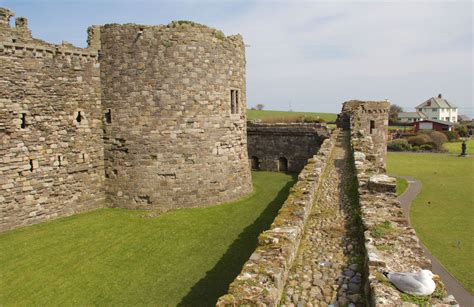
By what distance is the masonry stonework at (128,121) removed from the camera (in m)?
13.2

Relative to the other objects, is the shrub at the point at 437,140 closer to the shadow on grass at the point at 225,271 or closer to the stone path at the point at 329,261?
the shadow on grass at the point at 225,271

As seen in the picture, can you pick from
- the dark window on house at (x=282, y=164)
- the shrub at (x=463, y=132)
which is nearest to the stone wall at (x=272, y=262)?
the dark window on house at (x=282, y=164)

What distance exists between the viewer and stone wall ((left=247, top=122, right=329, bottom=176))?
80.7ft

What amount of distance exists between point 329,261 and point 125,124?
36.1 ft

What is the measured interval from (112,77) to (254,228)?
845cm

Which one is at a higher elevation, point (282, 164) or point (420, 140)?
point (420, 140)

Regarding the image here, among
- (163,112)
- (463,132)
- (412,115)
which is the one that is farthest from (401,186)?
(412,115)

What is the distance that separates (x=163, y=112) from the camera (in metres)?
14.5

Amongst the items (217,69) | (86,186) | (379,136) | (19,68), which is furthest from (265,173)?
(19,68)

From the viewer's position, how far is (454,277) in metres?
11.6

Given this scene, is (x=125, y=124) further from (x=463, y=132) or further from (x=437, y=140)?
(x=463, y=132)

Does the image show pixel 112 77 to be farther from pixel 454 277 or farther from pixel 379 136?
pixel 379 136

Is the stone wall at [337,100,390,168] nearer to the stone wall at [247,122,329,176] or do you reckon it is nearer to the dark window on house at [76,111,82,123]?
the stone wall at [247,122,329,176]

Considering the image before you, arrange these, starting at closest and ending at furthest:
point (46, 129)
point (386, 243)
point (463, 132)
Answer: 1. point (386, 243)
2. point (46, 129)
3. point (463, 132)
